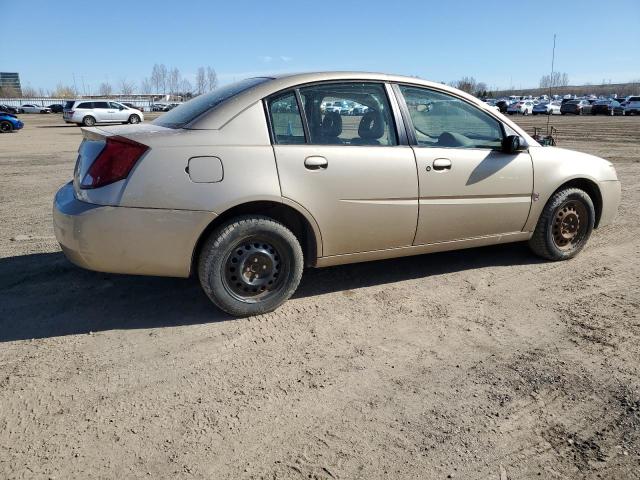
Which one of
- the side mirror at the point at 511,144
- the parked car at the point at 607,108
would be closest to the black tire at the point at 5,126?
the side mirror at the point at 511,144

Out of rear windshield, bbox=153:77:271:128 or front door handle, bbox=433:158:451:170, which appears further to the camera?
front door handle, bbox=433:158:451:170

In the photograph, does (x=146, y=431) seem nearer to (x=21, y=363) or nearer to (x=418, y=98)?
(x=21, y=363)

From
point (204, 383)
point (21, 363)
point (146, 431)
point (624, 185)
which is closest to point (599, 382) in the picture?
point (204, 383)

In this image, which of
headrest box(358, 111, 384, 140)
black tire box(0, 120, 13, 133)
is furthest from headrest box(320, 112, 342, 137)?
black tire box(0, 120, 13, 133)

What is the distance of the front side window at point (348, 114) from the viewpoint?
148 inches

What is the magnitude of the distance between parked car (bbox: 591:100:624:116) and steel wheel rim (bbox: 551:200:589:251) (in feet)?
159

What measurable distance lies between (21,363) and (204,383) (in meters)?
1.14

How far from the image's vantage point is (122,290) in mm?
4145

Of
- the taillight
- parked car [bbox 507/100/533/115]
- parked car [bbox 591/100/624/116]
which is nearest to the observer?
the taillight

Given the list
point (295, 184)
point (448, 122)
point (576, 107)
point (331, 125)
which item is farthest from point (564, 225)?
point (576, 107)

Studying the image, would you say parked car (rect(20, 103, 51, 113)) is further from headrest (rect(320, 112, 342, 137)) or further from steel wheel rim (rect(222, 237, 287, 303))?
steel wheel rim (rect(222, 237, 287, 303))

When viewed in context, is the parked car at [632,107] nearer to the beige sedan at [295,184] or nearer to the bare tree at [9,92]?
the beige sedan at [295,184]

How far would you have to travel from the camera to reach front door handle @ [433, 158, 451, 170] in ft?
13.3

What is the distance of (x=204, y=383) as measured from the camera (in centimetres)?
285
